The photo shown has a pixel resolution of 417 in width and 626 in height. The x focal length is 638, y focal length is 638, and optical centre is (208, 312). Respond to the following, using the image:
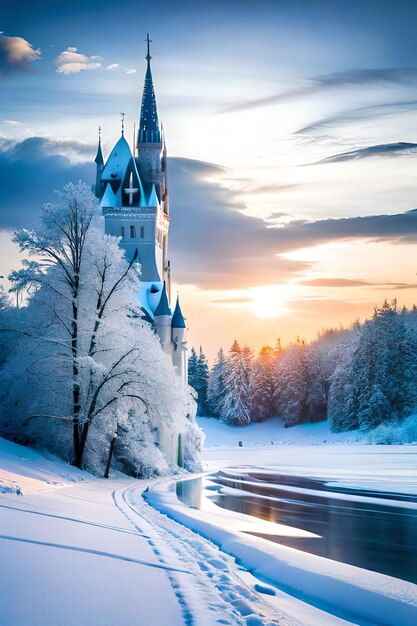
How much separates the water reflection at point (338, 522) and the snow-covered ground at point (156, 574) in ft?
2.99

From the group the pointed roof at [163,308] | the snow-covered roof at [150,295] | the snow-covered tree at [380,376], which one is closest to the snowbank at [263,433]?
the snow-covered tree at [380,376]

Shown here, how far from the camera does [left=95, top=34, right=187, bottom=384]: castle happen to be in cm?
6284

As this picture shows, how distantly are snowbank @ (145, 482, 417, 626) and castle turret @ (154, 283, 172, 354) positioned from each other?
46.7 metres

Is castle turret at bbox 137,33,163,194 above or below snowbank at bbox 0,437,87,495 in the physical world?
above

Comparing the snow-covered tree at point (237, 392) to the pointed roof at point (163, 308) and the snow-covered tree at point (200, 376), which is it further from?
the pointed roof at point (163, 308)

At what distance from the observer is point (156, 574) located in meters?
8.50

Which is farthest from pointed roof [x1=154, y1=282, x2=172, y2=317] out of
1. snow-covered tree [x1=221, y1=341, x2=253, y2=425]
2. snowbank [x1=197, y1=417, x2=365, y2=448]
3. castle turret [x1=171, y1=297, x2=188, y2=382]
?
snow-covered tree [x1=221, y1=341, x2=253, y2=425]

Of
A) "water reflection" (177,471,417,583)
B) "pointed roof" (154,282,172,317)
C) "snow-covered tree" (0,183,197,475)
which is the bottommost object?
"water reflection" (177,471,417,583)

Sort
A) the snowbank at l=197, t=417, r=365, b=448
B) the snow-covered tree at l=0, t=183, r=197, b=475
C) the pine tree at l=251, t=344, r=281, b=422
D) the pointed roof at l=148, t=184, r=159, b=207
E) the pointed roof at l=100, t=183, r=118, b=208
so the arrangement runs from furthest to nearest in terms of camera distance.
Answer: the pine tree at l=251, t=344, r=281, b=422, the snowbank at l=197, t=417, r=365, b=448, the pointed roof at l=148, t=184, r=159, b=207, the pointed roof at l=100, t=183, r=118, b=208, the snow-covered tree at l=0, t=183, r=197, b=475

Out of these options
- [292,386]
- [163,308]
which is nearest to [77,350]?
[163,308]

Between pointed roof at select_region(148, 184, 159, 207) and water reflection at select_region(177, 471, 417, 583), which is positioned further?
pointed roof at select_region(148, 184, 159, 207)

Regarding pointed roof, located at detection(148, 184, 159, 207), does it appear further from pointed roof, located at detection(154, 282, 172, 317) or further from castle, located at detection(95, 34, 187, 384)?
pointed roof, located at detection(154, 282, 172, 317)

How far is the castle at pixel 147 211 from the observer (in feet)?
206

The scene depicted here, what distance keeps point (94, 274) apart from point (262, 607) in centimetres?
2365
